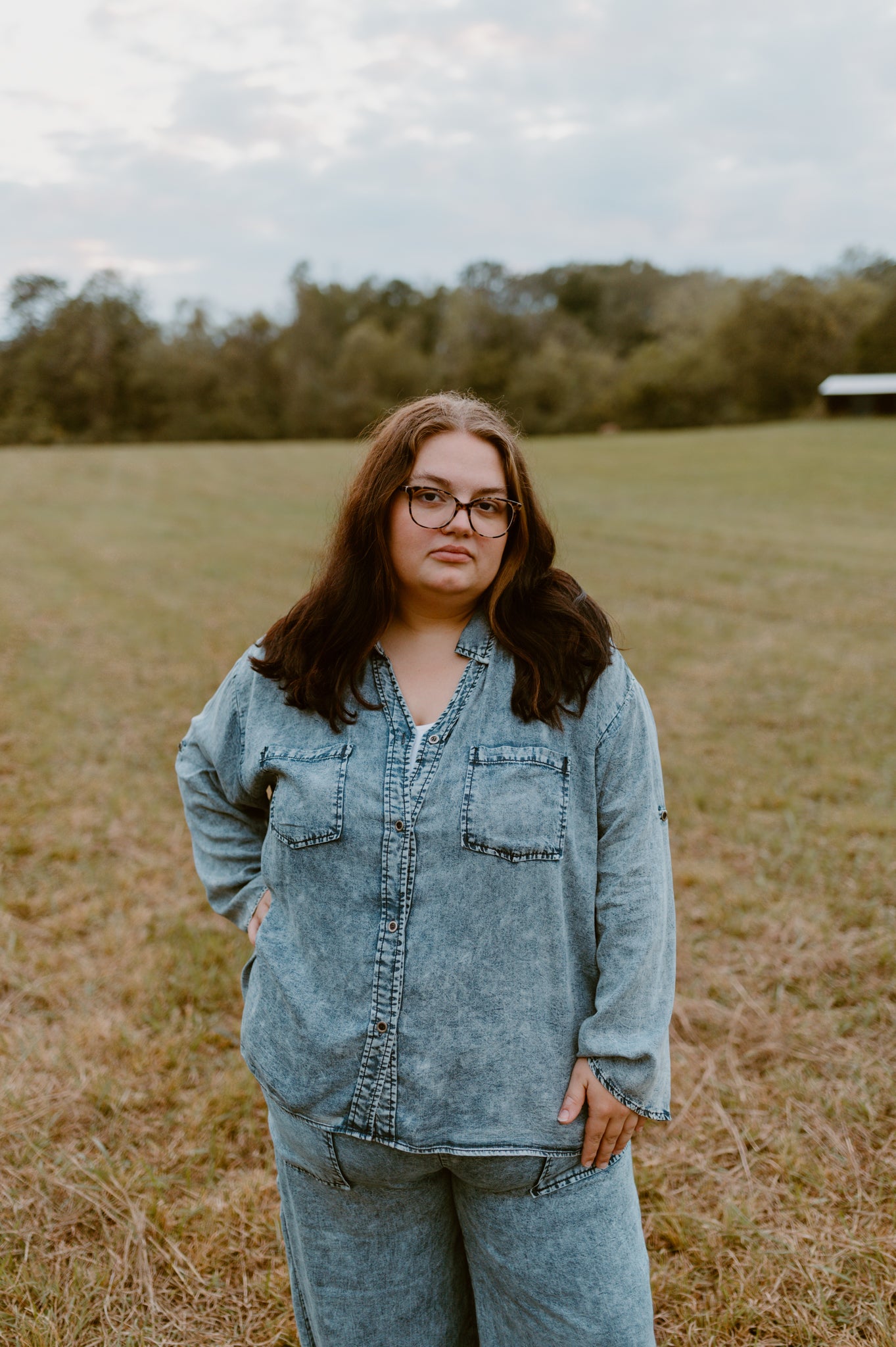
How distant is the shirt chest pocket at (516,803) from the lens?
1.38m

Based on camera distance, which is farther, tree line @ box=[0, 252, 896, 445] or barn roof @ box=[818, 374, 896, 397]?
tree line @ box=[0, 252, 896, 445]

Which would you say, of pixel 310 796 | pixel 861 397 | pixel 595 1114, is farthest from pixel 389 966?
pixel 861 397

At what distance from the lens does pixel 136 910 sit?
366cm

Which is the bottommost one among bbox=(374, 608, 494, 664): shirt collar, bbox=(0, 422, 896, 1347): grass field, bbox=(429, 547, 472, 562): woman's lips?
bbox=(0, 422, 896, 1347): grass field

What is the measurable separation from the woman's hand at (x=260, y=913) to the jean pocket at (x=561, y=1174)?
63 cm

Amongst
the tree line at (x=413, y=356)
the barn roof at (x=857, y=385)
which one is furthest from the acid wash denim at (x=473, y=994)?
the tree line at (x=413, y=356)

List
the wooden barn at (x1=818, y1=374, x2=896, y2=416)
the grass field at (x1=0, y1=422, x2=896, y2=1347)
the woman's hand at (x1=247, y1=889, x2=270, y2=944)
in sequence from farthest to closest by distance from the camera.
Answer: the wooden barn at (x1=818, y1=374, x2=896, y2=416)
the grass field at (x1=0, y1=422, x2=896, y2=1347)
the woman's hand at (x1=247, y1=889, x2=270, y2=944)

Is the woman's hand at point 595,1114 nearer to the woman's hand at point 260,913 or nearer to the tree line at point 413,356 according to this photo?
the woman's hand at point 260,913

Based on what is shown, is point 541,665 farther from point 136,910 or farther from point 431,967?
point 136,910

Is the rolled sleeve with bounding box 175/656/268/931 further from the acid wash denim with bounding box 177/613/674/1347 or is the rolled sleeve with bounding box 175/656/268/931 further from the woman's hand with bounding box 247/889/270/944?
the acid wash denim with bounding box 177/613/674/1347

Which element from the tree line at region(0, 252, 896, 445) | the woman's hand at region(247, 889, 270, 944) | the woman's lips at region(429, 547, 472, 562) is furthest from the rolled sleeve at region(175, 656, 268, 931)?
the tree line at region(0, 252, 896, 445)

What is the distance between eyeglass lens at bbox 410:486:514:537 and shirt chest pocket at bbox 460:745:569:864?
0.36m

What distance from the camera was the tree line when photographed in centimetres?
4378

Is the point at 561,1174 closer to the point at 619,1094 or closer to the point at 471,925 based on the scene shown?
the point at 619,1094
